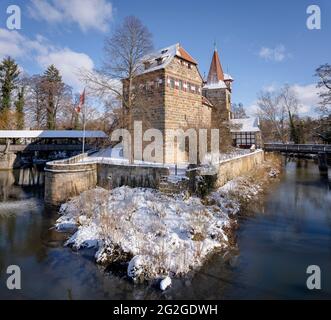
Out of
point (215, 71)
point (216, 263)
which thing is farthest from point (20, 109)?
point (216, 263)

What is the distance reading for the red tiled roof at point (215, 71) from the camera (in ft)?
121

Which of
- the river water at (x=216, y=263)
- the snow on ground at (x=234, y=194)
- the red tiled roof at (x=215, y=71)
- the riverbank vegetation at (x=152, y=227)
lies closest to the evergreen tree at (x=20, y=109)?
the red tiled roof at (x=215, y=71)

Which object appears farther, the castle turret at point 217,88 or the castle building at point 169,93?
the castle turret at point 217,88

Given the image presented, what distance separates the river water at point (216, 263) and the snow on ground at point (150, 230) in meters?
0.45

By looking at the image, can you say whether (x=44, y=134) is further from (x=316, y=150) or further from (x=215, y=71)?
(x=316, y=150)

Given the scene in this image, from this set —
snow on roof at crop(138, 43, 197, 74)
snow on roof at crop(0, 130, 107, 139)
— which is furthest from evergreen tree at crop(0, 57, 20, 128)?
snow on roof at crop(138, 43, 197, 74)

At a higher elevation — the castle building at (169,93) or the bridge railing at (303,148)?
the castle building at (169,93)

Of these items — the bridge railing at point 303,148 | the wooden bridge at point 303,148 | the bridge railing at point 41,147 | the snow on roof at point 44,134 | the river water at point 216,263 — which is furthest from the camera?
the bridge railing at point 41,147

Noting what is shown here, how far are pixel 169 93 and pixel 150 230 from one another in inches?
450

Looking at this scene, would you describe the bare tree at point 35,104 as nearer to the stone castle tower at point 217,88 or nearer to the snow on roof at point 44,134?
the snow on roof at point 44,134

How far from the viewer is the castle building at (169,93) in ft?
59.5

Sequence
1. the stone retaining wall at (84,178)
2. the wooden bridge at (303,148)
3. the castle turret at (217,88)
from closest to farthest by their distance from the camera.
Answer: the stone retaining wall at (84,178) → the wooden bridge at (303,148) → the castle turret at (217,88)

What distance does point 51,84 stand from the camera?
129ft

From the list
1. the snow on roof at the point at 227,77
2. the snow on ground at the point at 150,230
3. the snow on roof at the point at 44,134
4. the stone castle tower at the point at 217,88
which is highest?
the snow on roof at the point at 227,77
